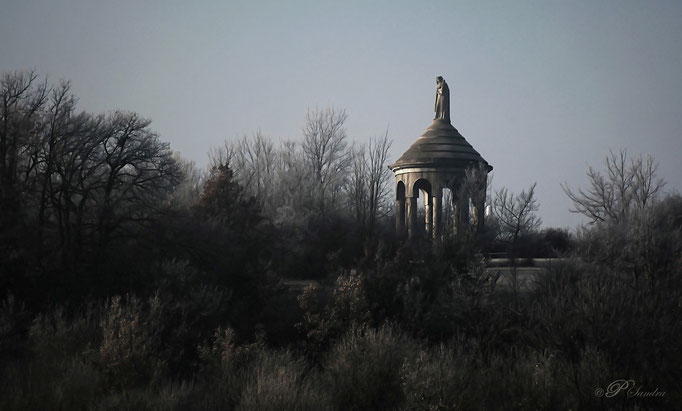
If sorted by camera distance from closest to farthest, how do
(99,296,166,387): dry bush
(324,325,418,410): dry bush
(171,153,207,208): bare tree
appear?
(324,325,418,410): dry bush < (99,296,166,387): dry bush < (171,153,207,208): bare tree

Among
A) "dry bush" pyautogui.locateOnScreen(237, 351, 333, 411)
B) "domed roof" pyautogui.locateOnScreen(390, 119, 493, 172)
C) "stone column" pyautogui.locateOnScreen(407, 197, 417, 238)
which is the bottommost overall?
"dry bush" pyautogui.locateOnScreen(237, 351, 333, 411)

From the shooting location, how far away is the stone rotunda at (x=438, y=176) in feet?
97.1

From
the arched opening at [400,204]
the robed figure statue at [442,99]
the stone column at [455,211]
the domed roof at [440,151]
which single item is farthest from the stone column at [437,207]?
the robed figure statue at [442,99]

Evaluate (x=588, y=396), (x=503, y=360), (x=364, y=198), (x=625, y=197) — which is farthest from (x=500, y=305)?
(x=625, y=197)

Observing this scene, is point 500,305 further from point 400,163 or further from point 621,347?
point 400,163

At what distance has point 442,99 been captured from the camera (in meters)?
32.9

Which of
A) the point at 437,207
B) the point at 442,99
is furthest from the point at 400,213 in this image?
the point at 442,99

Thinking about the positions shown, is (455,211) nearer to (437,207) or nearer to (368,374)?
(437,207)

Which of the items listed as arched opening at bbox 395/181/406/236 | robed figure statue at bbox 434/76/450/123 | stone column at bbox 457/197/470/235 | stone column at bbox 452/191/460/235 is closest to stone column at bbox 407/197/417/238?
arched opening at bbox 395/181/406/236

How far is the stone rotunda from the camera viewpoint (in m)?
29.6

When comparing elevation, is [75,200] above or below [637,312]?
above

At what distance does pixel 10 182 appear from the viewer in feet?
60.4

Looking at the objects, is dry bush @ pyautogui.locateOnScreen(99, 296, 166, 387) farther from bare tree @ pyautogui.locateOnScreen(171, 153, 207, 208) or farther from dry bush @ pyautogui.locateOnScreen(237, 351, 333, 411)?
bare tree @ pyautogui.locateOnScreen(171, 153, 207, 208)

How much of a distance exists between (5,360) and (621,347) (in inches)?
414
